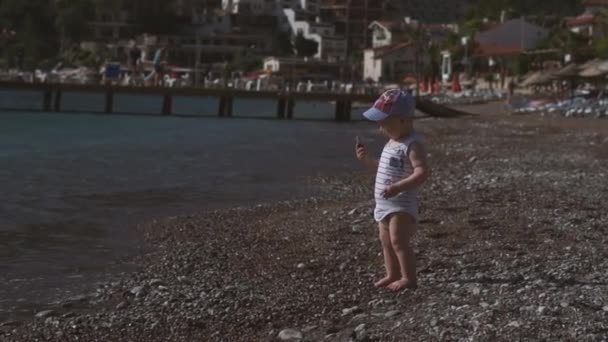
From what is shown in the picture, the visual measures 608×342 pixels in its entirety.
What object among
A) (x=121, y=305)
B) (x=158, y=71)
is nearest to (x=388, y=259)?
(x=121, y=305)

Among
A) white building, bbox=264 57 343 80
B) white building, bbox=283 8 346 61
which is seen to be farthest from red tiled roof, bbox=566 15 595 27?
white building, bbox=283 8 346 61

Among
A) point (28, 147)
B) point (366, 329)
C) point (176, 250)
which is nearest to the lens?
point (366, 329)

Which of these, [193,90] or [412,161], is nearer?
[412,161]

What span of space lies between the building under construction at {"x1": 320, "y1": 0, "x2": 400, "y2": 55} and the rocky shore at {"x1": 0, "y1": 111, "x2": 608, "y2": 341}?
146214 millimetres

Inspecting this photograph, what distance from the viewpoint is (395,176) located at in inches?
283

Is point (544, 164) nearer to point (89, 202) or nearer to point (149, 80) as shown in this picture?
point (89, 202)

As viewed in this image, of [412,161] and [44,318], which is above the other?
[412,161]

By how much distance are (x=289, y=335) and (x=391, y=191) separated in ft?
4.08

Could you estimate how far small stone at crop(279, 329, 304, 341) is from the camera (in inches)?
254

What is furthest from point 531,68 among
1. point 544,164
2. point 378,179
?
point 378,179

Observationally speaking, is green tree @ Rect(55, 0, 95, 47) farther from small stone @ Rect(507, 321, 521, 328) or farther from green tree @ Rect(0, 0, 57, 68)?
small stone @ Rect(507, 321, 521, 328)

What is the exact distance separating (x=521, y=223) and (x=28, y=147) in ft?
71.2

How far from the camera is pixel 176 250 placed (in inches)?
413

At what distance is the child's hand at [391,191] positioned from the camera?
7.08 meters
